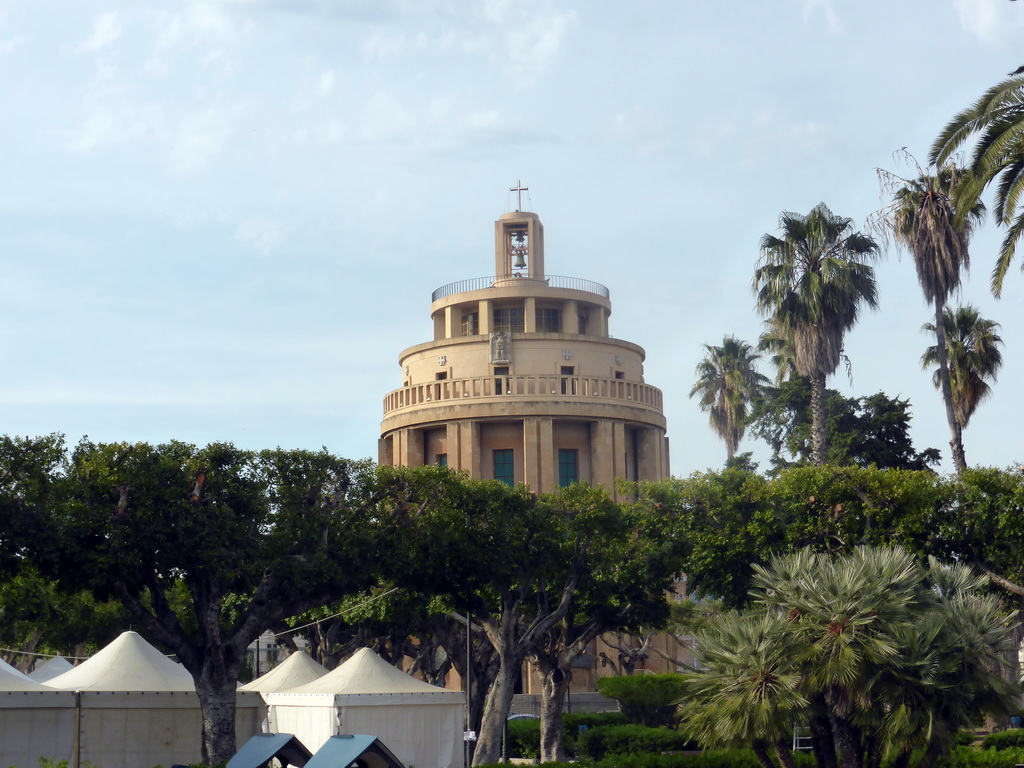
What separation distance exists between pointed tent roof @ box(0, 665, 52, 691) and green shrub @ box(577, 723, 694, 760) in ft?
56.7

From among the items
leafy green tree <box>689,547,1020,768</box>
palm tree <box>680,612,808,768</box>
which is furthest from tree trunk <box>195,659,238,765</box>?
leafy green tree <box>689,547,1020,768</box>

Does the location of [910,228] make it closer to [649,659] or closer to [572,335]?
[572,335]

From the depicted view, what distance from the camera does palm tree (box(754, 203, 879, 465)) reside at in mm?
41250

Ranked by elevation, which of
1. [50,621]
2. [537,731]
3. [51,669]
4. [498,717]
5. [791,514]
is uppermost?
[791,514]

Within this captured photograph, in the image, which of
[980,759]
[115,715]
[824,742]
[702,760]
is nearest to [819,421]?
[980,759]

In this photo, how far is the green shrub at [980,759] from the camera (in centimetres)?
Answer: 2662

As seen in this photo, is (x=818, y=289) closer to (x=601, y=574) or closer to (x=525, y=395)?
(x=601, y=574)

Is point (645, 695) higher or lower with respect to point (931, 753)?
lower

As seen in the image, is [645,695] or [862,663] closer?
[862,663]

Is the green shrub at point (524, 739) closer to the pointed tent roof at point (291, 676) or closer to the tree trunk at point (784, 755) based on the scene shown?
the pointed tent roof at point (291, 676)

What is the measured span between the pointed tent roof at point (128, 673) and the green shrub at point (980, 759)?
60.2ft

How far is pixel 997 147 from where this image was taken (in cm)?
2394

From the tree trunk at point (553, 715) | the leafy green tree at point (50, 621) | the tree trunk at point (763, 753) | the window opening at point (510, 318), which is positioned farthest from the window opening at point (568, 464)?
the tree trunk at point (763, 753)

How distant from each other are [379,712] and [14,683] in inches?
339
